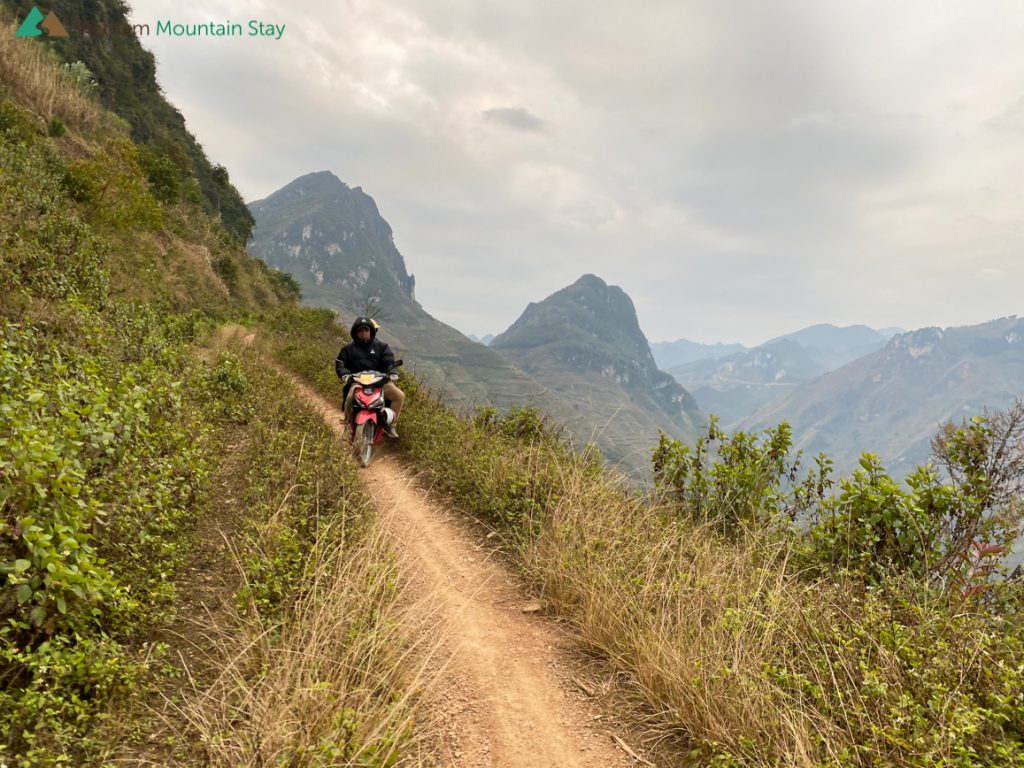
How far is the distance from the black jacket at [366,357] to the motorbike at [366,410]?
40cm

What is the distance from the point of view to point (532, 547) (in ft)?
18.5

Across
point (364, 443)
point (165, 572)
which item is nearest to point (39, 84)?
point (364, 443)

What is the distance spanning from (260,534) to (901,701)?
5.01 metres

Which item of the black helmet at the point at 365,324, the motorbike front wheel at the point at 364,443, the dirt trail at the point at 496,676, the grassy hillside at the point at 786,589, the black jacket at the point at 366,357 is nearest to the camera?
the grassy hillside at the point at 786,589

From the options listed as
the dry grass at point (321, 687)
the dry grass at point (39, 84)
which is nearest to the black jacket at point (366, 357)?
the dry grass at point (321, 687)

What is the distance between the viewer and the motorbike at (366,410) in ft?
28.8

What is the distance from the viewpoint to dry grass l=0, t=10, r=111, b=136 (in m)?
15.4

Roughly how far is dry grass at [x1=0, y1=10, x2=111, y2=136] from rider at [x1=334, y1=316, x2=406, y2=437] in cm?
1653

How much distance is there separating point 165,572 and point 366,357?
619 centimetres

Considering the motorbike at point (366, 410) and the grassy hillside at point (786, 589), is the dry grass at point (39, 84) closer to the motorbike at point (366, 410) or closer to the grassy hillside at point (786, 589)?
the motorbike at point (366, 410)

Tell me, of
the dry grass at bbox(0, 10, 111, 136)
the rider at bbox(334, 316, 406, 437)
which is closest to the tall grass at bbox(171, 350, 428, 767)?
the rider at bbox(334, 316, 406, 437)

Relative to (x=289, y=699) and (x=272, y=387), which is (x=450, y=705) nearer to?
(x=289, y=699)

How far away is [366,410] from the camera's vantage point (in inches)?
350

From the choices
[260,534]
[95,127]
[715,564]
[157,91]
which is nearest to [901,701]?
[715,564]
